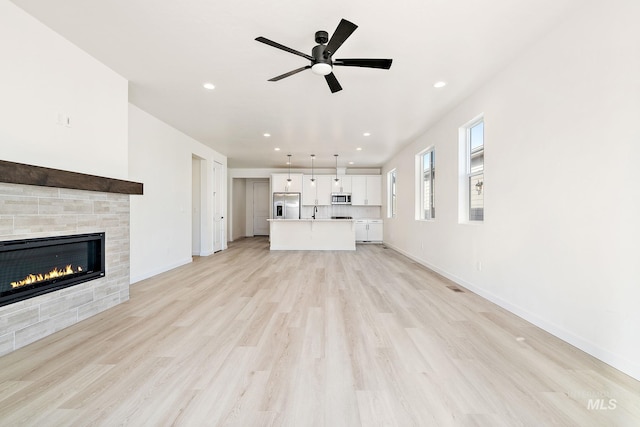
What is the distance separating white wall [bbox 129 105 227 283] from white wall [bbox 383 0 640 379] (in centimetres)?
488

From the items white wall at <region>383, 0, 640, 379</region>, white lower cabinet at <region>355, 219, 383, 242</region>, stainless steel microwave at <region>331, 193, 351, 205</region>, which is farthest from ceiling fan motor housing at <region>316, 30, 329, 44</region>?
white lower cabinet at <region>355, 219, 383, 242</region>

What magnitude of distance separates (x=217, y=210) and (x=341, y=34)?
6041 millimetres

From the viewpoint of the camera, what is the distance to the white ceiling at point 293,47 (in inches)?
83.4

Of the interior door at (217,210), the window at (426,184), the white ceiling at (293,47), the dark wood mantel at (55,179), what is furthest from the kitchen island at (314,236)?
the dark wood mantel at (55,179)

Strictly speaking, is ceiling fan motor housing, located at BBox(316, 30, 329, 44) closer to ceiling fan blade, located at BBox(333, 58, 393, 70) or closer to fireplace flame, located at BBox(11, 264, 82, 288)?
ceiling fan blade, located at BBox(333, 58, 393, 70)

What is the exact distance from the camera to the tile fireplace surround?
6.78 feet

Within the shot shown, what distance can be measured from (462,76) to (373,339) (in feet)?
10.0

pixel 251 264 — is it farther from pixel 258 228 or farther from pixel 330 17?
pixel 258 228

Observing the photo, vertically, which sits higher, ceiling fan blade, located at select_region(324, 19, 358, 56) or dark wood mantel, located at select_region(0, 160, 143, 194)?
ceiling fan blade, located at select_region(324, 19, 358, 56)

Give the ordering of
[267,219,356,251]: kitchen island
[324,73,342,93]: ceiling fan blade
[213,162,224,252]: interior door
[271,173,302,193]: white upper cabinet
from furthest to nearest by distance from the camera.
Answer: [271,173,302,193]: white upper cabinet → [267,219,356,251]: kitchen island → [213,162,224,252]: interior door → [324,73,342,93]: ceiling fan blade

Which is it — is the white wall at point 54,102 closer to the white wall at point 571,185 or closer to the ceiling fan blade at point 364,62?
the ceiling fan blade at point 364,62

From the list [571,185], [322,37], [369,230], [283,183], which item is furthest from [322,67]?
[369,230]

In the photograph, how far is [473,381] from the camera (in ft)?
5.63

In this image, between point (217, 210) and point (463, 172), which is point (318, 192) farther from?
point (463, 172)
